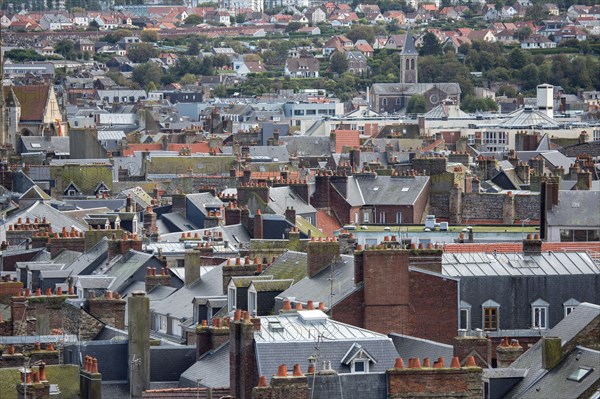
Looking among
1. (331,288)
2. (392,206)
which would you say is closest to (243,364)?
(331,288)

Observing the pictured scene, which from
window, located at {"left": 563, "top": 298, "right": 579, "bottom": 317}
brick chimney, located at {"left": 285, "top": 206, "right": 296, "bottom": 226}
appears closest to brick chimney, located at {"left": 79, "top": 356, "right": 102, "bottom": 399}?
window, located at {"left": 563, "top": 298, "right": 579, "bottom": 317}

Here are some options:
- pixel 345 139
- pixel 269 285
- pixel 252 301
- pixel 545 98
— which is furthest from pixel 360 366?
pixel 545 98

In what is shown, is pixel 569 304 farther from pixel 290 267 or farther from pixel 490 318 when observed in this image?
pixel 290 267

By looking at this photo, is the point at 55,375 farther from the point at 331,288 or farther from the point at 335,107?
the point at 335,107

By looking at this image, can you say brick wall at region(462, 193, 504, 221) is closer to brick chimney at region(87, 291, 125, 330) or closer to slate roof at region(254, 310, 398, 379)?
brick chimney at region(87, 291, 125, 330)

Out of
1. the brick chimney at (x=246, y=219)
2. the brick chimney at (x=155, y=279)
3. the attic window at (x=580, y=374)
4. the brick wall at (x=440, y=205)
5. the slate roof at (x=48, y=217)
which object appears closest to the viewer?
the attic window at (x=580, y=374)

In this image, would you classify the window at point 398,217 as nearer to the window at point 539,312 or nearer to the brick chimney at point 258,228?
the brick chimney at point 258,228

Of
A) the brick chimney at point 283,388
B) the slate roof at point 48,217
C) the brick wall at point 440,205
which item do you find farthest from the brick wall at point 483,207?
the brick chimney at point 283,388
